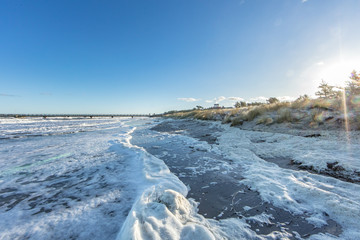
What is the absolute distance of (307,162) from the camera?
3.53 m

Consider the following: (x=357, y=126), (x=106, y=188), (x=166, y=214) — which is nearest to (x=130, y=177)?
(x=106, y=188)

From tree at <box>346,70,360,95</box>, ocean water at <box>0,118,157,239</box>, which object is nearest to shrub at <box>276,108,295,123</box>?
tree at <box>346,70,360,95</box>

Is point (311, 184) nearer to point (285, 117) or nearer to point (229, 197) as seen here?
point (229, 197)

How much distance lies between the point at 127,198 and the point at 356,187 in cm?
388

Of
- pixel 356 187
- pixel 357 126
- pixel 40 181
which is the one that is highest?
pixel 357 126

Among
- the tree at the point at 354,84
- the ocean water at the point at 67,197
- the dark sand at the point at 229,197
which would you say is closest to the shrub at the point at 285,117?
the tree at the point at 354,84

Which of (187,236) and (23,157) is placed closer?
(187,236)

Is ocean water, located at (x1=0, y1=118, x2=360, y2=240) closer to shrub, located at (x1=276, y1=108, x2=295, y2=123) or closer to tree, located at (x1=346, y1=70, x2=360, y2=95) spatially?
shrub, located at (x1=276, y1=108, x2=295, y2=123)

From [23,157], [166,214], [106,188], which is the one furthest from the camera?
[23,157]

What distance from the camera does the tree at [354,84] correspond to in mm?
7983

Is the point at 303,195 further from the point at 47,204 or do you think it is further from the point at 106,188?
the point at 47,204

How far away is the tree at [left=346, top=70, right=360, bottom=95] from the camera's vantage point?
7.98 metres

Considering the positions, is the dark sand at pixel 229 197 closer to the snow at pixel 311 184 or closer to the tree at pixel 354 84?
the snow at pixel 311 184

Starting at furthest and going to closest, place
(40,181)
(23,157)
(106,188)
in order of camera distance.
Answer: (23,157)
(40,181)
(106,188)
